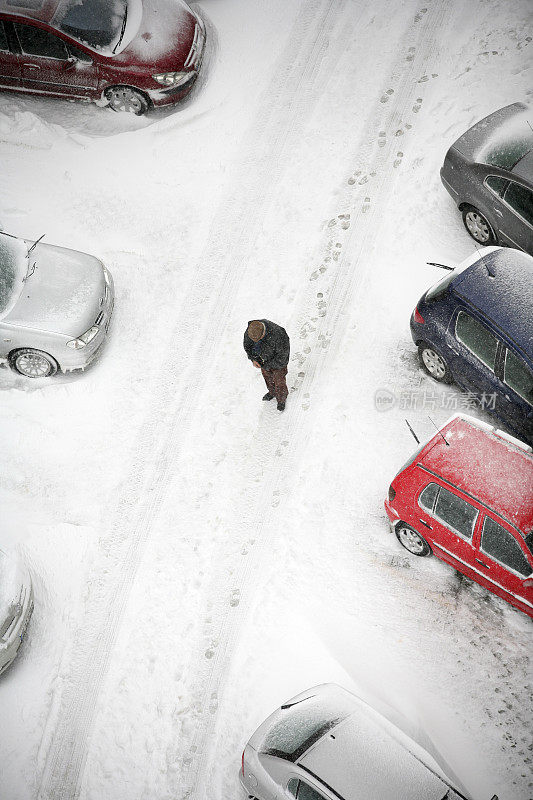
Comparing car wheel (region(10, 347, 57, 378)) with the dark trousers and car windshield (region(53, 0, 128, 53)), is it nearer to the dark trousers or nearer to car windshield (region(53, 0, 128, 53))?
the dark trousers

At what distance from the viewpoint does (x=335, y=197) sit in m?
9.74

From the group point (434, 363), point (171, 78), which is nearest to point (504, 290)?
point (434, 363)

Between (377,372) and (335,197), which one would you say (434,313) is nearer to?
(377,372)

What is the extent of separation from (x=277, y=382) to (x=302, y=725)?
3.92 m

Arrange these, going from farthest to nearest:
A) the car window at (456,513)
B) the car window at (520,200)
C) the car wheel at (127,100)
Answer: the car wheel at (127,100) < the car window at (520,200) < the car window at (456,513)

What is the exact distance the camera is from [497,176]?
840 centimetres

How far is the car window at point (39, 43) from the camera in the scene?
9727 mm

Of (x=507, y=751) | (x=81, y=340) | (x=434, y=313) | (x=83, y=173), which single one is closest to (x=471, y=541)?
(x=507, y=751)

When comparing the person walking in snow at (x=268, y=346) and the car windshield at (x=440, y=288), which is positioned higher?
the car windshield at (x=440, y=288)

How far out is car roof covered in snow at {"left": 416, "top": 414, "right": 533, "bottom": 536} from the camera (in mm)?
6625

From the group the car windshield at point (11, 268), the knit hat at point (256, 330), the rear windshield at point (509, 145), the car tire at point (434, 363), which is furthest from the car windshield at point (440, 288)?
the car windshield at point (11, 268)

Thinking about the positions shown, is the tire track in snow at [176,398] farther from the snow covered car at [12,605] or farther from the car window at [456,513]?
the car window at [456,513]

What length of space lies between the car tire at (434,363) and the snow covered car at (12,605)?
226 inches

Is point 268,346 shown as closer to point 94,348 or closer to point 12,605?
point 94,348
